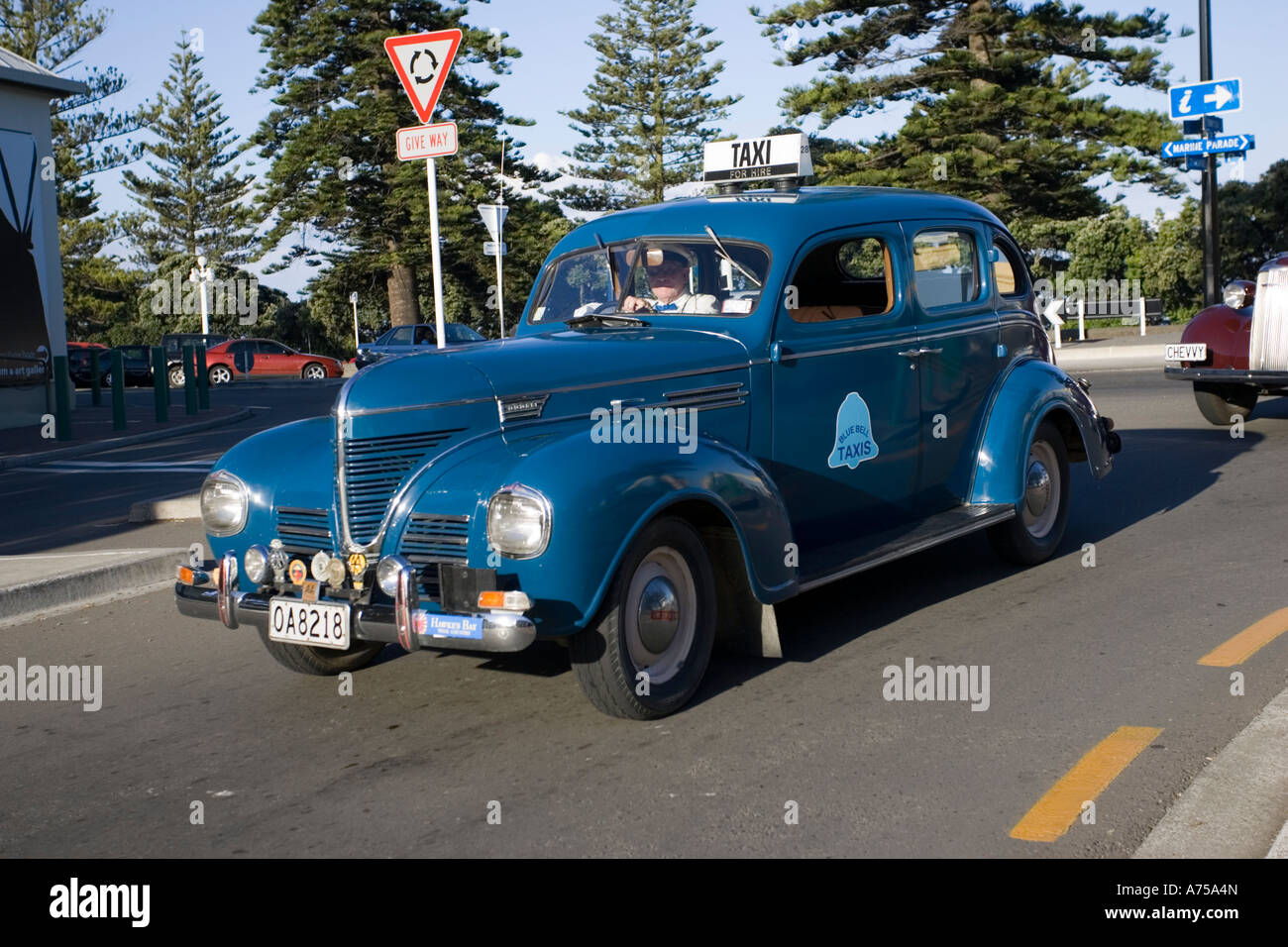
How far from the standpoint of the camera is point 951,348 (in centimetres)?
715

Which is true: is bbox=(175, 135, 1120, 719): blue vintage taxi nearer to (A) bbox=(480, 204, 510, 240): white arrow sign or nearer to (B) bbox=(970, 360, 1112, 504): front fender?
(B) bbox=(970, 360, 1112, 504): front fender

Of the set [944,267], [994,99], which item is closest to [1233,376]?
[944,267]

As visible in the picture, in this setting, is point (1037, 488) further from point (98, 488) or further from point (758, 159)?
point (98, 488)

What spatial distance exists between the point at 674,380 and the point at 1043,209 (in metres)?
35.4

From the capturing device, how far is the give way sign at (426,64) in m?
9.09

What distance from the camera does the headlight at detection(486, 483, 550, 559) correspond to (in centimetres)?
470

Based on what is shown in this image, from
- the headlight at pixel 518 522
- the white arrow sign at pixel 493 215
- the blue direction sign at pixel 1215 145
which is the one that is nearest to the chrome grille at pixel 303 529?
the headlight at pixel 518 522

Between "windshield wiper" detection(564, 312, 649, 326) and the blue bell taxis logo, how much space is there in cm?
105

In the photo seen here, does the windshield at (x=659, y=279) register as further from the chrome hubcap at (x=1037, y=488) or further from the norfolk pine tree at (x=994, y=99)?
the norfolk pine tree at (x=994, y=99)

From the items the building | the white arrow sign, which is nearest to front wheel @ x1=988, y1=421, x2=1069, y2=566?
the white arrow sign

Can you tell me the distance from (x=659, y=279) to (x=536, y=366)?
51.9 inches

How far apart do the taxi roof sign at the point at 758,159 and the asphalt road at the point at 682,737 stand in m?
2.34

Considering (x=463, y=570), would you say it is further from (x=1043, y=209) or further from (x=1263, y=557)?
(x=1043, y=209)
